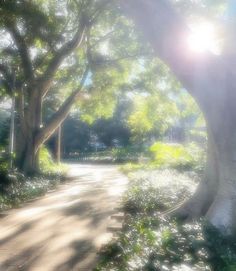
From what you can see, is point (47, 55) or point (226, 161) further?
point (47, 55)

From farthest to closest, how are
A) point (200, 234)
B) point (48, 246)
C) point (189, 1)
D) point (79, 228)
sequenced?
point (189, 1)
point (79, 228)
point (48, 246)
point (200, 234)

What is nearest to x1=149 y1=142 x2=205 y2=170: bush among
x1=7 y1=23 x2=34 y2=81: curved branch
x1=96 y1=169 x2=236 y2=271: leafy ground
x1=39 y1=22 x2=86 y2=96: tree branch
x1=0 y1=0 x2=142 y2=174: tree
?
x1=0 y1=0 x2=142 y2=174: tree

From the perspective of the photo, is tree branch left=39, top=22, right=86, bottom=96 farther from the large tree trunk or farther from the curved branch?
the large tree trunk

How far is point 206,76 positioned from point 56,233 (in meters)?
4.39

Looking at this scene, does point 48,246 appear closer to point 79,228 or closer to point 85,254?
point 85,254

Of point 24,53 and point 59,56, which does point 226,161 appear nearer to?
point 24,53

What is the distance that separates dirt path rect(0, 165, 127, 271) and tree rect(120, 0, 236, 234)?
2345 mm

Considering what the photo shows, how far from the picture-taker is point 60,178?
65.3 feet

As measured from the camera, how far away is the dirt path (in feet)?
19.5

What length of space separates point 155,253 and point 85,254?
246cm

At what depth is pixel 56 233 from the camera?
7.97m

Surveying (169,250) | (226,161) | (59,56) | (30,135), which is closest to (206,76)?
(226,161)

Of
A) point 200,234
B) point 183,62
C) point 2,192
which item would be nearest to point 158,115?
point 2,192

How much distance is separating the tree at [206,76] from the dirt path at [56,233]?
2345 mm
